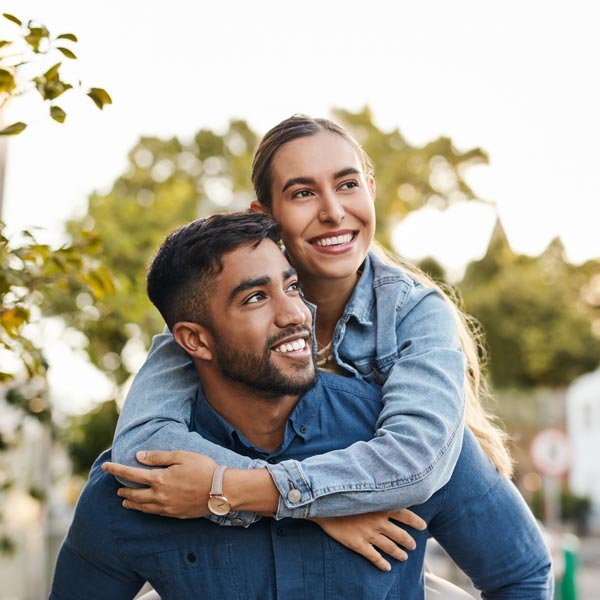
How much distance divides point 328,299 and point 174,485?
1.02m

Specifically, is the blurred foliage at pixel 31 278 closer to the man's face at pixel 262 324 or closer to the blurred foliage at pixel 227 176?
the man's face at pixel 262 324

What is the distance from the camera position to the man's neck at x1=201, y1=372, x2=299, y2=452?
285 cm

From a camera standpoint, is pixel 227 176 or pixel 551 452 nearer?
pixel 551 452

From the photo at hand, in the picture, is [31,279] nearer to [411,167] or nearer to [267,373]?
[267,373]

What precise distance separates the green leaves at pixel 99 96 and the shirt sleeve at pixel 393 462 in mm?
1126

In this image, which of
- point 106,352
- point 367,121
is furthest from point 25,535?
point 367,121

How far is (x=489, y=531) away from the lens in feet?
9.37

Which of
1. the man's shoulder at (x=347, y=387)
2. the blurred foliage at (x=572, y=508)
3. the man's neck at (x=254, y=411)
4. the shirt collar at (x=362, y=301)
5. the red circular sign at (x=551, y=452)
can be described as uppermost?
the shirt collar at (x=362, y=301)

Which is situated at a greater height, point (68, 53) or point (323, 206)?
point (68, 53)

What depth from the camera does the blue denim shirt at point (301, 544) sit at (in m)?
2.76

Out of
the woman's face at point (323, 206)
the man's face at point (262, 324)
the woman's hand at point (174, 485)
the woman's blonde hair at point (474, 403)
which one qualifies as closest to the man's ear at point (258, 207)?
the woman's face at point (323, 206)

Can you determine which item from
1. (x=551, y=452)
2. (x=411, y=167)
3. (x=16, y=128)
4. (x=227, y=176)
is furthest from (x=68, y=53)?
(x=227, y=176)

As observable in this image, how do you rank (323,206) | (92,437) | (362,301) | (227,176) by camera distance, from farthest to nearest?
(227,176)
(92,437)
(362,301)
(323,206)

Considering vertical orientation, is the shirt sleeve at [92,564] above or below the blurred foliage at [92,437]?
above
